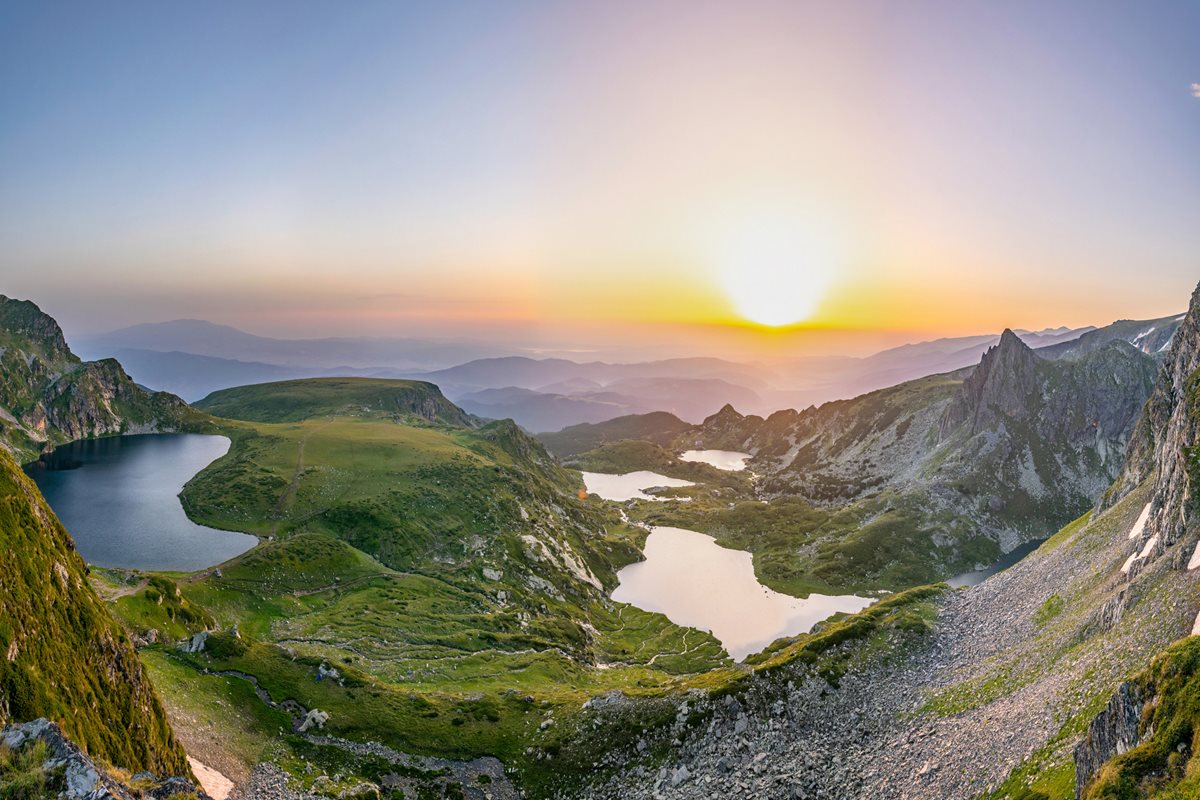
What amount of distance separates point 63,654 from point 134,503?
115 metres

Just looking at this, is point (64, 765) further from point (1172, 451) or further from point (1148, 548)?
point (1172, 451)

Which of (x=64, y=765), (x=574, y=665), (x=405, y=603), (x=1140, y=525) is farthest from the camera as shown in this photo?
(x=405, y=603)

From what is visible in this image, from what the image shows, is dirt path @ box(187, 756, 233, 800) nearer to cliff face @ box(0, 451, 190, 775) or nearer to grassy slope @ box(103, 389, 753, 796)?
cliff face @ box(0, 451, 190, 775)

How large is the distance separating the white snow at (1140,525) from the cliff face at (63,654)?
9023cm

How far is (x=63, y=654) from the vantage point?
31.5m

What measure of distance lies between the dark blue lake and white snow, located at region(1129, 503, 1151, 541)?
418 feet

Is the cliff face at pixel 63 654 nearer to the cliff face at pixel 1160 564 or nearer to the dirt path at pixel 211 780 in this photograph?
the dirt path at pixel 211 780

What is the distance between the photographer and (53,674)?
29688 mm

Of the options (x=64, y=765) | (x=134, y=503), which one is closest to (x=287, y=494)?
(x=134, y=503)

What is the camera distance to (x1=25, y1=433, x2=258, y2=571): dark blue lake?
97.4 m

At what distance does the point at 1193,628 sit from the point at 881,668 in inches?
1153

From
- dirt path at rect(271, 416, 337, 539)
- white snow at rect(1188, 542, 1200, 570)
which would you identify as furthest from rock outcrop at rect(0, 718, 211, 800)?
dirt path at rect(271, 416, 337, 539)

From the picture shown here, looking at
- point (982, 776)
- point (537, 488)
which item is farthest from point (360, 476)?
point (982, 776)

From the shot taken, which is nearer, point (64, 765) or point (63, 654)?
point (64, 765)
